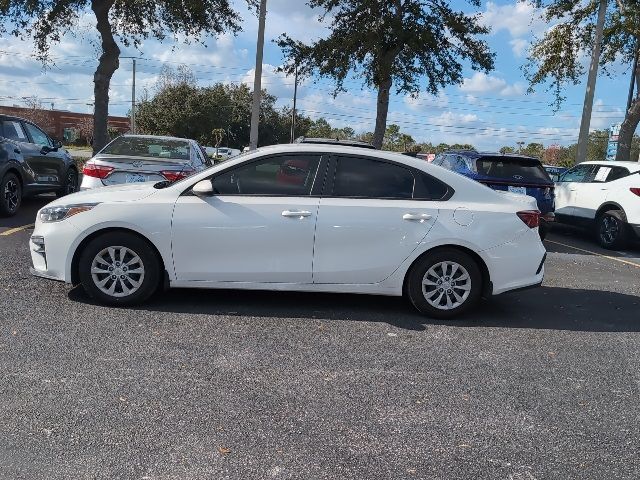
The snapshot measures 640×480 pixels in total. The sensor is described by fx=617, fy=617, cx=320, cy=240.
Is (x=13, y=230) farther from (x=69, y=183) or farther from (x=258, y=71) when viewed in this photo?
(x=258, y=71)

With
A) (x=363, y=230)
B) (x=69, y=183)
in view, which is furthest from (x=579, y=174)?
(x=69, y=183)

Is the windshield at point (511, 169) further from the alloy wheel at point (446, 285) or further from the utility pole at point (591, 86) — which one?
the utility pole at point (591, 86)

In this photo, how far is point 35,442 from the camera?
3217 millimetres

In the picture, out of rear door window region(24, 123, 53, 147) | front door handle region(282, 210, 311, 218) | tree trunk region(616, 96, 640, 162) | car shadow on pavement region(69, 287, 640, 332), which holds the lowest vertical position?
car shadow on pavement region(69, 287, 640, 332)

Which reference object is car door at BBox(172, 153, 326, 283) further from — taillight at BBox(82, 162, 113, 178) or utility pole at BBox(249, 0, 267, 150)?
utility pole at BBox(249, 0, 267, 150)

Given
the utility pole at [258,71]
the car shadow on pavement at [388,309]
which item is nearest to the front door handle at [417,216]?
the car shadow on pavement at [388,309]

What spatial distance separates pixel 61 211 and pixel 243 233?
1.69 metres

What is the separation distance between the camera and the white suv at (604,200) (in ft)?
36.0

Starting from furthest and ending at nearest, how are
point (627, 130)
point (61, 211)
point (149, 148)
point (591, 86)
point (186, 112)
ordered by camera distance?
point (186, 112) → point (627, 130) → point (591, 86) → point (149, 148) → point (61, 211)

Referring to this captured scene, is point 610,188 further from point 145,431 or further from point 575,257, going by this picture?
point 145,431

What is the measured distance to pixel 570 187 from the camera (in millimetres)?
12727

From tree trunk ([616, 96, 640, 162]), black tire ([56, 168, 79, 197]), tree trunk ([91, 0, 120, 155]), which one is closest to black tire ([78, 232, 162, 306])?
black tire ([56, 168, 79, 197])

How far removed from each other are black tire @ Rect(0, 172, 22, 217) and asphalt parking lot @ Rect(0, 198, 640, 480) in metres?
4.09

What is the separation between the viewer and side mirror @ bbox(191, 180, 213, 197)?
18.1 feet
